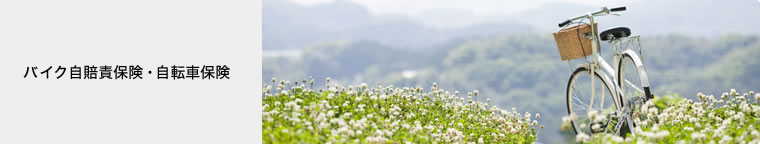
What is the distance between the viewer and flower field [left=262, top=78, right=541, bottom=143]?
3289 mm

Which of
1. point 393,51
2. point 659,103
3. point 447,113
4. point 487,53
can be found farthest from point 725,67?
point 447,113

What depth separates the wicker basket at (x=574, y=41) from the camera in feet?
15.2

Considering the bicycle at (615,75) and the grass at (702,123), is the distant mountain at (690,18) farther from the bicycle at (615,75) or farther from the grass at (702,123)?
the grass at (702,123)

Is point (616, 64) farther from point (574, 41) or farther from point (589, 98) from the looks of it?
point (589, 98)

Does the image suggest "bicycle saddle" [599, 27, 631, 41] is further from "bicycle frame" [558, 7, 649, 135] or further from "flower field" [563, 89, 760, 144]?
"flower field" [563, 89, 760, 144]

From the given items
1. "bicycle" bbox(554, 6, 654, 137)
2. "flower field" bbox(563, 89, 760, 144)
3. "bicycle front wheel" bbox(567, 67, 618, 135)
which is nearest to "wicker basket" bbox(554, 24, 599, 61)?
"bicycle" bbox(554, 6, 654, 137)

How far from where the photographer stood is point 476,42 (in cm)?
6931

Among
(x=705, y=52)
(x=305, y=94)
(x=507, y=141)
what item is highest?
(x=705, y=52)

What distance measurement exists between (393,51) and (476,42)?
10.3 meters

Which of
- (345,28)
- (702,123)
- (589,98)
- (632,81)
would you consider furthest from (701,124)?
(345,28)

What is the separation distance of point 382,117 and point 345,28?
8930cm

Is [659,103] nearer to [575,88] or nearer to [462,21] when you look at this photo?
[575,88]

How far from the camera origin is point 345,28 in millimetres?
92875

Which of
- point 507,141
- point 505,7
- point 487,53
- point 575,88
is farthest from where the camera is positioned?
point 505,7
